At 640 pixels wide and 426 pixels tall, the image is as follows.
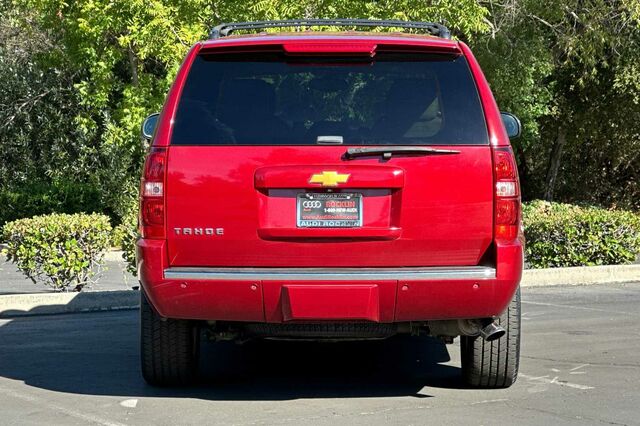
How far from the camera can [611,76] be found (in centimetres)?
2581

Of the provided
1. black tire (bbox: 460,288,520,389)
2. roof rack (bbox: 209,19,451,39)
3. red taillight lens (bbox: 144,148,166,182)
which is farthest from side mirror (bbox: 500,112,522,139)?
red taillight lens (bbox: 144,148,166,182)

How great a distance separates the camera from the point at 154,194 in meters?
6.23

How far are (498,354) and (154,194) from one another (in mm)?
2198

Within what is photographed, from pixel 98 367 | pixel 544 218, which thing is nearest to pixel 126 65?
pixel 544 218

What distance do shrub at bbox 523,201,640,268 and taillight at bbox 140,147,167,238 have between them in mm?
8013

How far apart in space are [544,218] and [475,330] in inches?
299

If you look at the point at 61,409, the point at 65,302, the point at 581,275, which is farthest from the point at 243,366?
the point at 581,275

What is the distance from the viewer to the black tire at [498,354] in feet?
22.3

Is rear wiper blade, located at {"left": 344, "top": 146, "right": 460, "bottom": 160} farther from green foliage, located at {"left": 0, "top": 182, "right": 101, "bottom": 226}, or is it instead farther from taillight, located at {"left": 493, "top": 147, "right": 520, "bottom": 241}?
green foliage, located at {"left": 0, "top": 182, "right": 101, "bottom": 226}

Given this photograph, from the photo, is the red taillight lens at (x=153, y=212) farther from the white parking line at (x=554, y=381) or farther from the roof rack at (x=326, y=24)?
the white parking line at (x=554, y=381)

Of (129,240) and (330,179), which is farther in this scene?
(129,240)

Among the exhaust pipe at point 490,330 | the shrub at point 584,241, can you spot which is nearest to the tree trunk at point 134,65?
the shrub at point 584,241

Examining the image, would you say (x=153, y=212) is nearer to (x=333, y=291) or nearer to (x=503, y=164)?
(x=333, y=291)

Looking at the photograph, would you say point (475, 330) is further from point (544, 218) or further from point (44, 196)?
point (44, 196)
